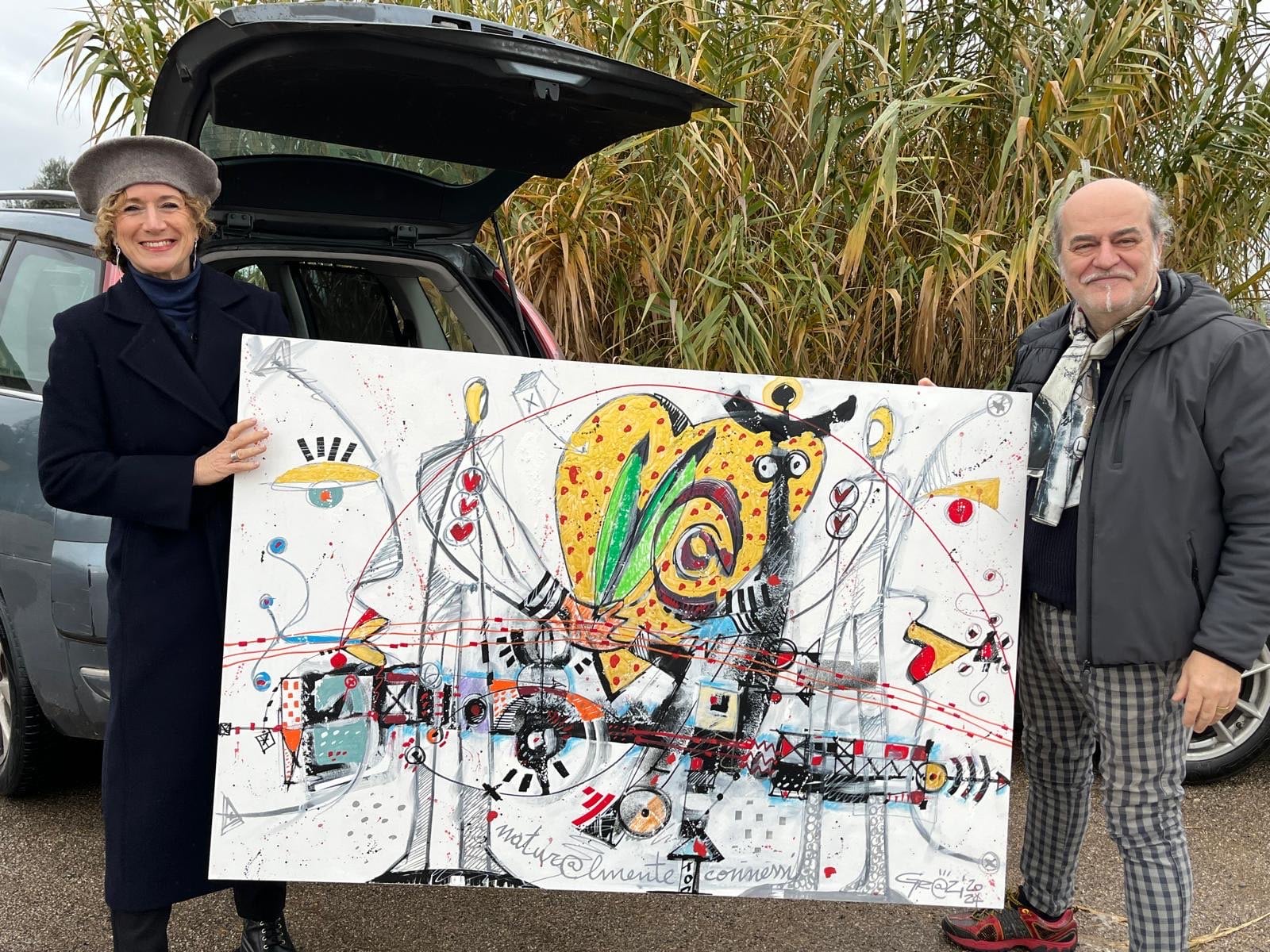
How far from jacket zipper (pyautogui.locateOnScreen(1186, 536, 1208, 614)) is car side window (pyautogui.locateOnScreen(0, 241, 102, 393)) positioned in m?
2.58

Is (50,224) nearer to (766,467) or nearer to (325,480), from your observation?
(325,480)

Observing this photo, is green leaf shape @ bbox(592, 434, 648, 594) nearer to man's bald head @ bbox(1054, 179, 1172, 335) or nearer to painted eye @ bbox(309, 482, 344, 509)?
painted eye @ bbox(309, 482, 344, 509)

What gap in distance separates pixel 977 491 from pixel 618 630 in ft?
2.54

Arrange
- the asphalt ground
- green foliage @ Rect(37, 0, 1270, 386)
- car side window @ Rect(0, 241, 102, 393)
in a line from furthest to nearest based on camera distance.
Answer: green foliage @ Rect(37, 0, 1270, 386)
car side window @ Rect(0, 241, 102, 393)
the asphalt ground

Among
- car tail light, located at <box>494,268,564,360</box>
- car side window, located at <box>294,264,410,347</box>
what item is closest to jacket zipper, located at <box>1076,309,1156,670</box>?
car tail light, located at <box>494,268,564,360</box>

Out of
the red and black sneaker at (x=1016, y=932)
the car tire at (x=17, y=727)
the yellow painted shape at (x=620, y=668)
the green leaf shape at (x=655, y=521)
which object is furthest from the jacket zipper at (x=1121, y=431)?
the car tire at (x=17, y=727)

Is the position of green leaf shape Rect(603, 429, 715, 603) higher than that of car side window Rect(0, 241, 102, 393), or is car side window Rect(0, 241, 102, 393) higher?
car side window Rect(0, 241, 102, 393)

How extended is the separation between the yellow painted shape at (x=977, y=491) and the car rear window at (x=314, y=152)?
1616 millimetres

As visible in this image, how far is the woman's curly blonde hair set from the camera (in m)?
1.90

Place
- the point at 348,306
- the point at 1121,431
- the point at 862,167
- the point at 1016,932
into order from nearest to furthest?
the point at 1121,431
the point at 1016,932
the point at 348,306
the point at 862,167

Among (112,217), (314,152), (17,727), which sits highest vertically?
(314,152)

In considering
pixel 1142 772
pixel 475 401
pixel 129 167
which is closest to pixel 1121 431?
pixel 1142 772

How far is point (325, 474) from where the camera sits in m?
1.90

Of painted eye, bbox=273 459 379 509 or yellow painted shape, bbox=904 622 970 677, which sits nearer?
painted eye, bbox=273 459 379 509
